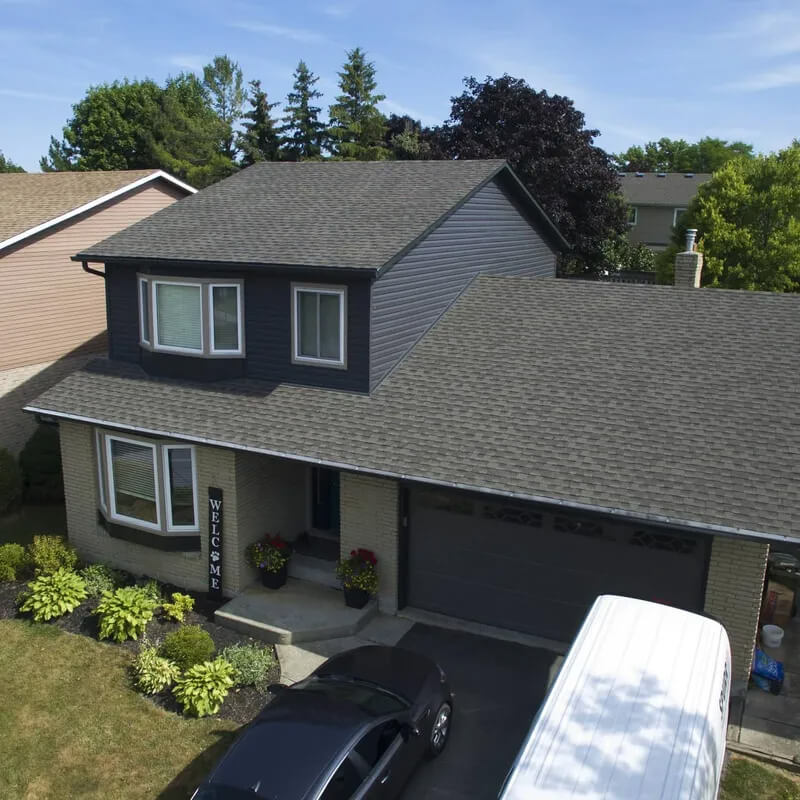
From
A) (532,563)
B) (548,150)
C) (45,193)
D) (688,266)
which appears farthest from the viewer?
(548,150)

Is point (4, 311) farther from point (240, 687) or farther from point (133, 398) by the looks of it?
point (240, 687)

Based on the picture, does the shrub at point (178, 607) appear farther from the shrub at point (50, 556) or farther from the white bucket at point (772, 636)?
the white bucket at point (772, 636)

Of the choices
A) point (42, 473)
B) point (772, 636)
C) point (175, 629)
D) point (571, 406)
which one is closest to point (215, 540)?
point (175, 629)

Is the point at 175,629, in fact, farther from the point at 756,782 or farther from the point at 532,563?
the point at 756,782

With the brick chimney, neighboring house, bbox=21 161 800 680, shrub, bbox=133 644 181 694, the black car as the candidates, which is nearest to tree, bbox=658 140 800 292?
the brick chimney

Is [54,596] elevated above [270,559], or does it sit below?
below

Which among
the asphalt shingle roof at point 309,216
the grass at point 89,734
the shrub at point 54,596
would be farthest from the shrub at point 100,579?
the asphalt shingle roof at point 309,216

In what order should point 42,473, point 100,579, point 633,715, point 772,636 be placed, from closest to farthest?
point 633,715
point 772,636
point 100,579
point 42,473
